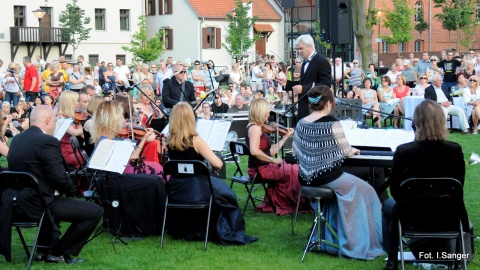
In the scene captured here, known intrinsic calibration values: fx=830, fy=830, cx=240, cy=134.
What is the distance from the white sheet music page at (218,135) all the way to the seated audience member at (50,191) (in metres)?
2.07

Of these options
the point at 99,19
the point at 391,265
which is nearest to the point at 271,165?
the point at 391,265

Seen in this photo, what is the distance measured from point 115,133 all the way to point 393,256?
3.43m

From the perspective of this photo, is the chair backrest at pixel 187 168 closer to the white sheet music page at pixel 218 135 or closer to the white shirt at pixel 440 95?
the white sheet music page at pixel 218 135

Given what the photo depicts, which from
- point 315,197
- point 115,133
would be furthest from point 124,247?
point 315,197

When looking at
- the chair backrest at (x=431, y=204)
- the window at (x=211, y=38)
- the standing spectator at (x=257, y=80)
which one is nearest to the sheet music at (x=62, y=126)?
the chair backrest at (x=431, y=204)

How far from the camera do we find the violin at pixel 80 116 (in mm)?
10964

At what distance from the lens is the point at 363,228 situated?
7434mm

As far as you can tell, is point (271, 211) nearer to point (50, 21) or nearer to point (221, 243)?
point (221, 243)

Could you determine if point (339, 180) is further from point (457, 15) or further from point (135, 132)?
point (457, 15)

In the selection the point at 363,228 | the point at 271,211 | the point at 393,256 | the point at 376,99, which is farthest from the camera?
the point at 376,99

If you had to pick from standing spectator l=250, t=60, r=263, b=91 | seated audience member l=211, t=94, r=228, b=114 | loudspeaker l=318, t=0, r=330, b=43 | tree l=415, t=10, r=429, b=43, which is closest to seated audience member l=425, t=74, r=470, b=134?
loudspeaker l=318, t=0, r=330, b=43

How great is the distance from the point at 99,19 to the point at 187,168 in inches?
2034

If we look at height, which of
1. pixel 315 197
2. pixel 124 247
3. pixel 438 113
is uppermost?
pixel 438 113

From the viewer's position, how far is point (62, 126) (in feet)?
33.5
